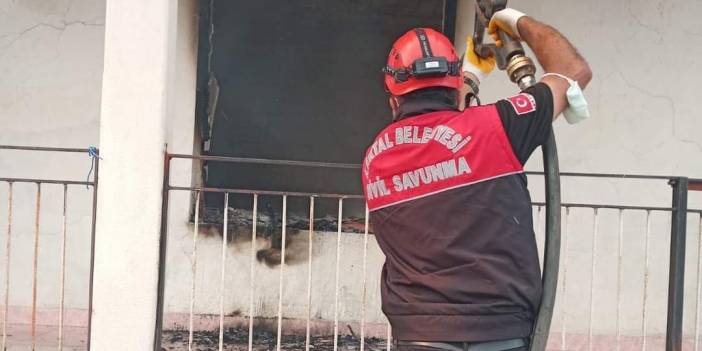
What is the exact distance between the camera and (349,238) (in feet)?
18.1

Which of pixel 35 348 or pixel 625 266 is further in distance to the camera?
pixel 625 266

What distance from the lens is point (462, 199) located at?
206 cm

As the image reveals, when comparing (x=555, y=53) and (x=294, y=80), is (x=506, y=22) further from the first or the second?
(x=294, y=80)

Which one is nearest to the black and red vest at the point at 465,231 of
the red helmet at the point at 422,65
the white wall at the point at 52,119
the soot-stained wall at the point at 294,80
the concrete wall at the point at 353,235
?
the red helmet at the point at 422,65

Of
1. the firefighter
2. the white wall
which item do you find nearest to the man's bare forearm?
the firefighter

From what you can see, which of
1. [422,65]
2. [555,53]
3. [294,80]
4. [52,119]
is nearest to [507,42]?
[555,53]

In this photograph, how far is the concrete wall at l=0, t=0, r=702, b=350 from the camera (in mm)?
5492

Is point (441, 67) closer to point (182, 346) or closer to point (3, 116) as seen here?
point (182, 346)

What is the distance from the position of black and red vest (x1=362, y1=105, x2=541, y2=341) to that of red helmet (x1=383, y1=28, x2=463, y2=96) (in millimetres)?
115

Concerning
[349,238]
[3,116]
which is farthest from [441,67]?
[3,116]

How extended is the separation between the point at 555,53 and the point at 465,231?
0.61 meters

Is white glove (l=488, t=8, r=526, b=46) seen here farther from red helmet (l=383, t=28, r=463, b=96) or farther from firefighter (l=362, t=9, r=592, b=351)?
red helmet (l=383, t=28, r=463, b=96)

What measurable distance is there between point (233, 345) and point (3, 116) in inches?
97.7

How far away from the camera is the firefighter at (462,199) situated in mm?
2045
